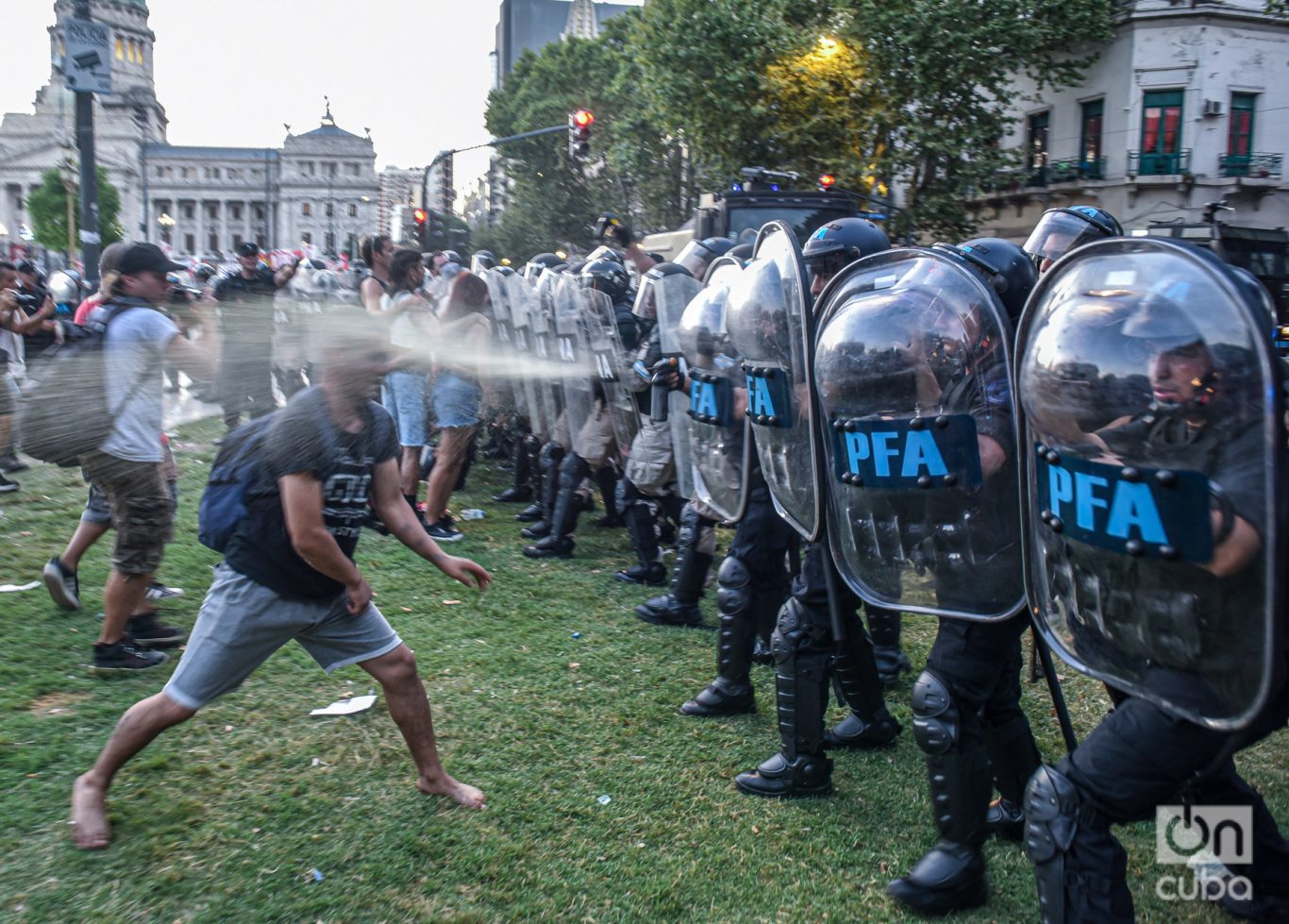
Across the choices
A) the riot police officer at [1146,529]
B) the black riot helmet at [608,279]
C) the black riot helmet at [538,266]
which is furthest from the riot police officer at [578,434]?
the riot police officer at [1146,529]

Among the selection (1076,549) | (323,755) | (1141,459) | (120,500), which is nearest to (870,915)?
(1076,549)

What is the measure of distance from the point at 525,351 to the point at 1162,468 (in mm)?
7109

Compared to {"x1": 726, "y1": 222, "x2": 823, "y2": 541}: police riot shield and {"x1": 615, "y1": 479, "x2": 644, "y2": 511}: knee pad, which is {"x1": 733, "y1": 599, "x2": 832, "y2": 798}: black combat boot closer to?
{"x1": 726, "y1": 222, "x2": 823, "y2": 541}: police riot shield

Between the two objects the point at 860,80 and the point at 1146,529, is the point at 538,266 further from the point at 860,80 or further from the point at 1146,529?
the point at 860,80

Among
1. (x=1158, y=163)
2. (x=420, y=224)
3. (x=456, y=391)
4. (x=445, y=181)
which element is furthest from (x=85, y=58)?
(x=1158, y=163)

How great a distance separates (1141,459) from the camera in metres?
2.14

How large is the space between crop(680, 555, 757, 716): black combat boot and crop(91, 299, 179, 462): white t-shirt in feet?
9.17

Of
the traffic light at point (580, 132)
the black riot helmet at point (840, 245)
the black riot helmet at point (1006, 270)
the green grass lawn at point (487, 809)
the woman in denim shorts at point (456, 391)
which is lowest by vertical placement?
the green grass lawn at point (487, 809)

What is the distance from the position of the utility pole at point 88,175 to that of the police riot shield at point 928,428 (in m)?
11.1

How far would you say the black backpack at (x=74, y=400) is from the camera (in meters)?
4.97

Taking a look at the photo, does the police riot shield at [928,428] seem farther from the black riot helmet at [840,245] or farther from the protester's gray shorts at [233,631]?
the protester's gray shorts at [233,631]

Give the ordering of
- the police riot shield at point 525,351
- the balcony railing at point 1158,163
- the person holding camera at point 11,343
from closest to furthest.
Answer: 1. the police riot shield at point 525,351
2. the person holding camera at point 11,343
3. the balcony railing at point 1158,163

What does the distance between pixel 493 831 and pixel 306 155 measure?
11095cm

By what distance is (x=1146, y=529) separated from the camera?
214 cm
